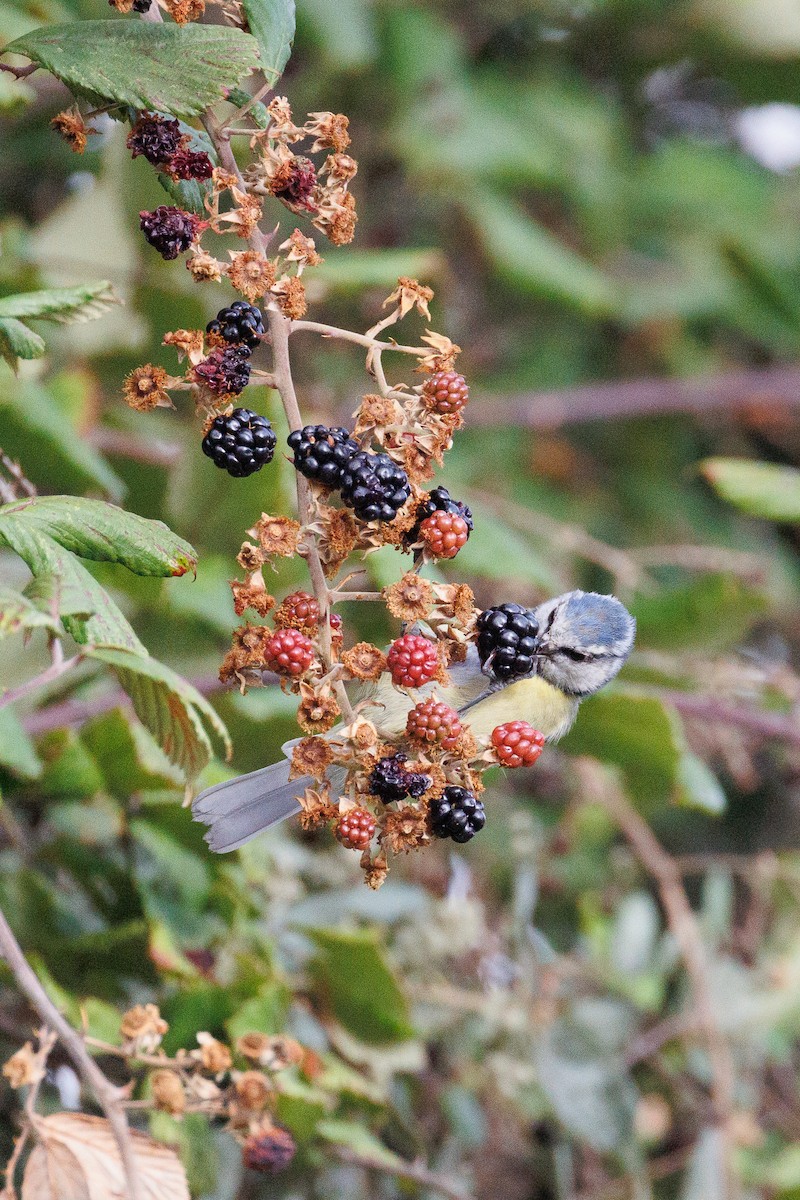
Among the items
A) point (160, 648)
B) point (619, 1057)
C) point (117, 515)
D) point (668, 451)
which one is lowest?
point (619, 1057)

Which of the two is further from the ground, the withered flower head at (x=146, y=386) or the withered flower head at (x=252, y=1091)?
the withered flower head at (x=146, y=386)

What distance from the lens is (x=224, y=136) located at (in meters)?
1.01

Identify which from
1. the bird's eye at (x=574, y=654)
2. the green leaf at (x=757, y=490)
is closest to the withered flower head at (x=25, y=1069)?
the bird's eye at (x=574, y=654)

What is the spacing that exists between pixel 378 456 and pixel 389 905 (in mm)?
1161

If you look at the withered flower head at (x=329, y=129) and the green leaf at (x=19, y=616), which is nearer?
the green leaf at (x=19, y=616)

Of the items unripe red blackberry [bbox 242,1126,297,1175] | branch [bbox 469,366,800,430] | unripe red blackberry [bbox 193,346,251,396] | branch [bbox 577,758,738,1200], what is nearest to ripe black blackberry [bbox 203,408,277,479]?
unripe red blackberry [bbox 193,346,251,396]

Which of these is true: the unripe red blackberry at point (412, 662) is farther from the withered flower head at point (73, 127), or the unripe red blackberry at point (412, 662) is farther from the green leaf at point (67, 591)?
the withered flower head at point (73, 127)

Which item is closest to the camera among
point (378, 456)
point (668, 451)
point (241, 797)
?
point (378, 456)

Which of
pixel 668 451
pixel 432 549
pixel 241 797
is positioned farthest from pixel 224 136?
pixel 668 451

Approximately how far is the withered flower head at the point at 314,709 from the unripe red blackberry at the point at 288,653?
0.02 metres

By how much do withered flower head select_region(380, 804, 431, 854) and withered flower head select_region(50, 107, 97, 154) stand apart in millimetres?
618

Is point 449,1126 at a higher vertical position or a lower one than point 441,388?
lower

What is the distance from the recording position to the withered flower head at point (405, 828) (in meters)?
1.02

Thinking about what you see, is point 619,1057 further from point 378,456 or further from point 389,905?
point 378,456
